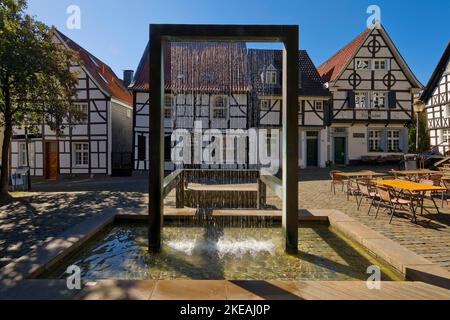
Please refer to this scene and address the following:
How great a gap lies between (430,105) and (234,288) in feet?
92.2

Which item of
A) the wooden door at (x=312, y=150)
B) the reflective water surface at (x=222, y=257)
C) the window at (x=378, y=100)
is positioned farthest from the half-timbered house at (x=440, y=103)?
the reflective water surface at (x=222, y=257)

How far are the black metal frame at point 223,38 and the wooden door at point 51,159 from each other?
1849cm

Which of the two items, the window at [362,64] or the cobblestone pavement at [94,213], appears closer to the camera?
the cobblestone pavement at [94,213]

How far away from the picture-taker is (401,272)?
4121mm

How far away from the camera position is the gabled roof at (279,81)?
23.1 metres

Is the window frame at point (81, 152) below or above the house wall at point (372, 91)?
below

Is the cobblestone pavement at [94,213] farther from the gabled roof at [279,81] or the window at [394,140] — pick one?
the window at [394,140]

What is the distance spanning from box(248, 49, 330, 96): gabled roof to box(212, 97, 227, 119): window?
3.39m

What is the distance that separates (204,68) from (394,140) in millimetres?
18537

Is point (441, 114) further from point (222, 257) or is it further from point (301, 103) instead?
point (222, 257)

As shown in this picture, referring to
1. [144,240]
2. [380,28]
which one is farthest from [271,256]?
[380,28]

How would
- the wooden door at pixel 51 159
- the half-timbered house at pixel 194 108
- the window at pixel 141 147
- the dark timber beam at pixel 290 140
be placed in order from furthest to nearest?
the window at pixel 141 147
the half-timbered house at pixel 194 108
the wooden door at pixel 51 159
the dark timber beam at pixel 290 140

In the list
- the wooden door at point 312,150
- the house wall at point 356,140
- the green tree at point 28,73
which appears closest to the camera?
the green tree at point 28,73

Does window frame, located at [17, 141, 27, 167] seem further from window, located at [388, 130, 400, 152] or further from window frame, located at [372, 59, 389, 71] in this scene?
window, located at [388, 130, 400, 152]
